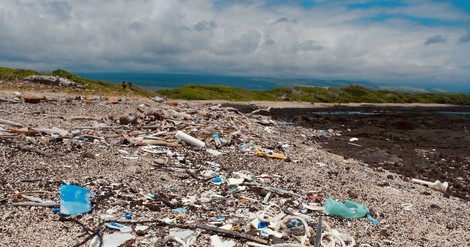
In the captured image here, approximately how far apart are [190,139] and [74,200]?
6.18 meters

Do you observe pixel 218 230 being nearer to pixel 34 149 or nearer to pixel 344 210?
pixel 344 210

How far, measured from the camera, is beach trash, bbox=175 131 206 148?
13.3 metres

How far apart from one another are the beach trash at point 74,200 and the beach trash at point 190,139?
5542 mm

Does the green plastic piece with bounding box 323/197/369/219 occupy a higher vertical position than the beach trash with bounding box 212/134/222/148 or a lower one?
lower

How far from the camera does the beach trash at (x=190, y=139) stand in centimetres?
1327

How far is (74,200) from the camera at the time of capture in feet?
24.7

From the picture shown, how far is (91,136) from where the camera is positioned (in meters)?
13.0

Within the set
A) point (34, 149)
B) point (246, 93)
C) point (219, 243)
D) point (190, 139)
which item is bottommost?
point (246, 93)

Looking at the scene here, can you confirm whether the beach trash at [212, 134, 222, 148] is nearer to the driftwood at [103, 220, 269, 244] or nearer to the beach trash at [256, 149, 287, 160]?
the beach trash at [256, 149, 287, 160]

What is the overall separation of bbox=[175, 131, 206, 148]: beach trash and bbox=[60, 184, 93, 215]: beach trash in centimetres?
554

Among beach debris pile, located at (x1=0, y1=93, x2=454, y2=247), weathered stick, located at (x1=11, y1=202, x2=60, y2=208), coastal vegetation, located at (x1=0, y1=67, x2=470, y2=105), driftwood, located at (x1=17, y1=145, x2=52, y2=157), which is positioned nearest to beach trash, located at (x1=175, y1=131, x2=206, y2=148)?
beach debris pile, located at (x1=0, y1=93, x2=454, y2=247)

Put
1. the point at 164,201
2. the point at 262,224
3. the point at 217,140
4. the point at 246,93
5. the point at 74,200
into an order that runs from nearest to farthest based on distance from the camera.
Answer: the point at 262,224 < the point at 74,200 < the point at 164,201 < the point at 217,140 < the point at 246,93

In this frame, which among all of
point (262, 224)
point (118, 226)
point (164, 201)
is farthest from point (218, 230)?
point (118, 226)

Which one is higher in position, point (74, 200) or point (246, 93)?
point (74, 200)
